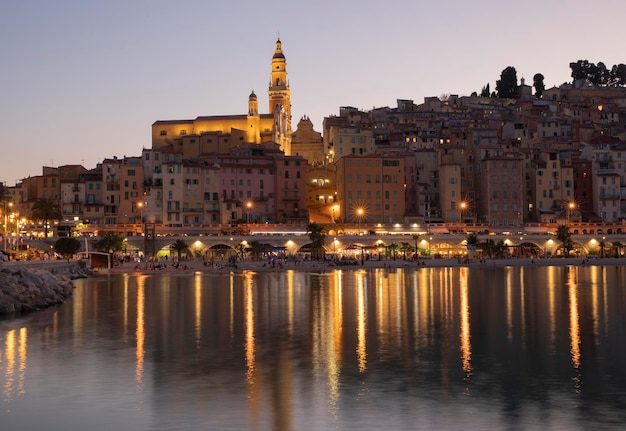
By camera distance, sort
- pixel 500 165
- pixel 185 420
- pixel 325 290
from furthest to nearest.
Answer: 1. pixel 500 165
2. pixel 325 290
3. pixel 185 420

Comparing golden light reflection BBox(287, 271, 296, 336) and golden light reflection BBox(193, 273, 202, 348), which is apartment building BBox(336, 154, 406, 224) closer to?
golden light reflection BBox(287, 271, 296, 336)

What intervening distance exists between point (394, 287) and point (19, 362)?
38.4 meters

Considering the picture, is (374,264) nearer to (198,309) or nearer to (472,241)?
(472,241)

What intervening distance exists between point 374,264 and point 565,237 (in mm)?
25847

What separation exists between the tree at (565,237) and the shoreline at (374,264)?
2.94 meters

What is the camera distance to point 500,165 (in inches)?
4476

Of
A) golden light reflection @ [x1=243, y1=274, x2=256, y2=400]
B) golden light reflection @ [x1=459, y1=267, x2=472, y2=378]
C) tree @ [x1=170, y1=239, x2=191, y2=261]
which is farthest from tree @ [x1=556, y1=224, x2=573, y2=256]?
golden light reflection @ [x1=243, y1=274, x2=256, y2=400]

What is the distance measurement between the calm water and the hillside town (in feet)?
186

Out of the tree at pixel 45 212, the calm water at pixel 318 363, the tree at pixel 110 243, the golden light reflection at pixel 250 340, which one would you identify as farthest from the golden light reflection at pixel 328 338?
the tree at pixel 45 212

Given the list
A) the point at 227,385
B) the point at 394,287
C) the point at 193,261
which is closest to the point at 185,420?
the point at 227,385

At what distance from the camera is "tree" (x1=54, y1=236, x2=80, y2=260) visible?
300ft

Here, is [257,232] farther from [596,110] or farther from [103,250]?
[596,110]

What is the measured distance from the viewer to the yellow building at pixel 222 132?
131 m

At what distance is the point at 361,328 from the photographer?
36.4m
